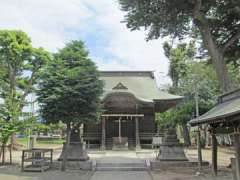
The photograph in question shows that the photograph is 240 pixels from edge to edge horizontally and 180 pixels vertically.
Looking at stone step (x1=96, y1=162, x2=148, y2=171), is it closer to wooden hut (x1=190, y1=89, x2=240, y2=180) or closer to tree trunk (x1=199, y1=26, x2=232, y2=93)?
wooden hut (x1=190, y1=89, x2=240, y2=180)

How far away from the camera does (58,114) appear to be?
1445 centimetres

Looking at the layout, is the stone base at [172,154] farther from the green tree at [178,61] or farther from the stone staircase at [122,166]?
the green tree at [178,61]

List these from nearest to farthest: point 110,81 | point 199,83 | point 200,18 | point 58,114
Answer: point 58,114 → point 200,18 → point 199,83 → point 110,81

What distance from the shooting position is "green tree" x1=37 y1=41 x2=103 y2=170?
1430 centimetres

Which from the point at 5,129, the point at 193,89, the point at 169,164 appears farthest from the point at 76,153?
the point at 193,89

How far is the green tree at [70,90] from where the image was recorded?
46.9 feet

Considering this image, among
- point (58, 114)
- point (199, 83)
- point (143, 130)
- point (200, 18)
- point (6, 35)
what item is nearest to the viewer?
point (58, 114)

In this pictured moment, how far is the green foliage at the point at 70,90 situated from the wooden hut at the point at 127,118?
32.3 ft

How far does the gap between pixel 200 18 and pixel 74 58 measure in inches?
268

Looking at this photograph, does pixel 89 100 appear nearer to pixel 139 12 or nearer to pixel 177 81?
pixel 139 12

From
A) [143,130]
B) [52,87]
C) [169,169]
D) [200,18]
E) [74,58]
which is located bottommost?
[169,169]

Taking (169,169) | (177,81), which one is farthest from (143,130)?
(169,169)

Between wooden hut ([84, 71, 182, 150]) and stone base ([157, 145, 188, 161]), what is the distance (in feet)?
29.2

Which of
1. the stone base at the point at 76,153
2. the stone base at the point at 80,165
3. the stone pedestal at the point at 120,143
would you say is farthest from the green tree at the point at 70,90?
the stone pedestal at the point at 120,143
